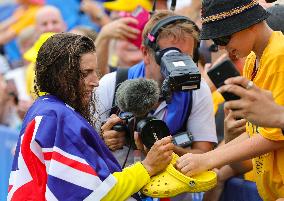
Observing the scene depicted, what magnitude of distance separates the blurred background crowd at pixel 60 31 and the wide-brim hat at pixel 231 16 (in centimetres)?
62

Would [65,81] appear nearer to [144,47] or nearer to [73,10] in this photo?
[144,47]

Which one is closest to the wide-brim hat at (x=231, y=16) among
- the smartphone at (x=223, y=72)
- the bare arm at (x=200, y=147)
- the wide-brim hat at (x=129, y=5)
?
the smartphone at (x=223, y=72)

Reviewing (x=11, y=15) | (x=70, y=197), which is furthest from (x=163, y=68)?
(x=11, y=15)

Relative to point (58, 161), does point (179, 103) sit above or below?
below

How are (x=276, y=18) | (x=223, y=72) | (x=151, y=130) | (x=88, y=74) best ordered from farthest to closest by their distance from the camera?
(x=276, y=18)
(x=151, y=130)
(x=88, y=74)
(x=223, y=72)

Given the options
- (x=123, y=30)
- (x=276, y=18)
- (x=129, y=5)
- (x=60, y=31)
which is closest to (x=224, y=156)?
(x=276, y=18)

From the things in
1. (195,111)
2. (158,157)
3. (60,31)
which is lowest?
(60,31)

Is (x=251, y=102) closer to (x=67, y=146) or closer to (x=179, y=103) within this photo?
(x=67, y=146)

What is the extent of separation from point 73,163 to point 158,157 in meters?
0.48

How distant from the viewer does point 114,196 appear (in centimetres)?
380

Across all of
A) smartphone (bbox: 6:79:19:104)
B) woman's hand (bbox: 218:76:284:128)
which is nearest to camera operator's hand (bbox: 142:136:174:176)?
woman's hand (bbox: 218:76:284:128)

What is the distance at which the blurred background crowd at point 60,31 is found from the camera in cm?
585

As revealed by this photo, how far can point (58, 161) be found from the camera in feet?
12.1

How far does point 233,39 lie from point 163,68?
2.58 feet
